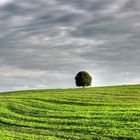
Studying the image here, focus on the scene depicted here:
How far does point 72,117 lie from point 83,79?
50.6 m

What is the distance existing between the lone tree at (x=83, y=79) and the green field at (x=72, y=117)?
2633cm

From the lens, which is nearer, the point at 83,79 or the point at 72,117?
the point at 72,117

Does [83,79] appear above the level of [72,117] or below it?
above

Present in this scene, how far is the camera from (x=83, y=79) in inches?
4225

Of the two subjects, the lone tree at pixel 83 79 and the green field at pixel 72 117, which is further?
the lone tree at pixel 83 79

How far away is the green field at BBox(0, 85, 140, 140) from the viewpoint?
46.2m

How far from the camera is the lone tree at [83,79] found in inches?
4210

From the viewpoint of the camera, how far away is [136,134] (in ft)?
150

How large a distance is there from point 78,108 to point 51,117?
7368 mm

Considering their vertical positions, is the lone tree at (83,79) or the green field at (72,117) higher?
the lone tree at (83,79)

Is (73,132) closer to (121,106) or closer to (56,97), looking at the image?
(121,106)

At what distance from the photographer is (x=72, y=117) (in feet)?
187

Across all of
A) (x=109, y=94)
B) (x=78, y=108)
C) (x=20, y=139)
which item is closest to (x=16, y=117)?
(x=78, y=108)

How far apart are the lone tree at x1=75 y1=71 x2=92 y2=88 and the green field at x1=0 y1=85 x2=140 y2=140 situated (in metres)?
26.3
